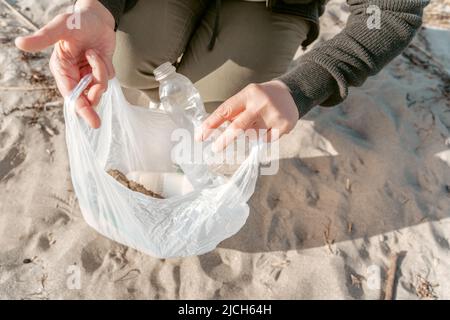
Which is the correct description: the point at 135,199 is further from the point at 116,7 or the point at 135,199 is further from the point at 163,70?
the point at 116,7

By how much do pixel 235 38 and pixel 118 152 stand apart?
478 mm

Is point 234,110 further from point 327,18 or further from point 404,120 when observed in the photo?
point 327,18

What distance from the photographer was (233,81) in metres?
1.18

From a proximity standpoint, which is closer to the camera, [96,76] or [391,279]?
[96,76]

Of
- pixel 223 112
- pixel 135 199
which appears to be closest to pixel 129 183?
pixel 135 199

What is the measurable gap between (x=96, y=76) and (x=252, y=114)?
37 cm

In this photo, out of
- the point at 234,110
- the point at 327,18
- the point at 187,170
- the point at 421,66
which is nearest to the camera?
the point at 234,110

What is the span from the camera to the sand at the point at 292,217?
109 centimetres

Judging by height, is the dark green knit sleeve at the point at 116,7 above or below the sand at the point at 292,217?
above

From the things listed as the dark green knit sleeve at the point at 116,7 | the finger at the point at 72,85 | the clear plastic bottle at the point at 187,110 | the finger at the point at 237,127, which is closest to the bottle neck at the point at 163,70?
the clear plastic bottle at the point at 187,110

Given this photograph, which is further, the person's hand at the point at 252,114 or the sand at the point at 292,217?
the sand at the point at 292,217

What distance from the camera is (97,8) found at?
0.95 metres

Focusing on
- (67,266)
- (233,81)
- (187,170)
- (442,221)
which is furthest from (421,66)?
(67,266)

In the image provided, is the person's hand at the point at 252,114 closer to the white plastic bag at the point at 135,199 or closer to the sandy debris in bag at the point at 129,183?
the white plastic bag at the point at 135,199
